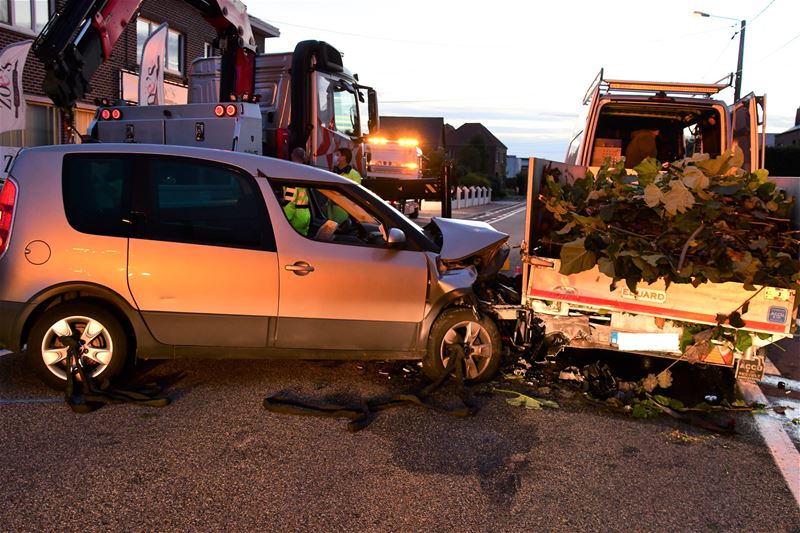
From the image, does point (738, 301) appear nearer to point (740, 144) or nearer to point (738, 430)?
point (738, 430)

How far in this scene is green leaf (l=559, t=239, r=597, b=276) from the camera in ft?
18.7

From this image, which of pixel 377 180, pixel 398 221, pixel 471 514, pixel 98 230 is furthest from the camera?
pixel 377 180

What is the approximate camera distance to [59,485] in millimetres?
3941

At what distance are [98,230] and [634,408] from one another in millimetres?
4011

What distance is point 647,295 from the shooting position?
5.57m

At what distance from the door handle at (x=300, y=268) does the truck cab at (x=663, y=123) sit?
4.43 meters

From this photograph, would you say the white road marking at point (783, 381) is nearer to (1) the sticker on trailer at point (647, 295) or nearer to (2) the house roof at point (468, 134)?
(1) the sticker on trailer at point (647, 295)

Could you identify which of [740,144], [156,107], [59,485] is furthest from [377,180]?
[59,485]

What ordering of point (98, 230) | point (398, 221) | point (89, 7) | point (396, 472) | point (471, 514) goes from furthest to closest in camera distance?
1. point (89, 7)
2. point (398, 221)
3. point (98, 230)
4. point (396, 472)
5. point (471, 514)

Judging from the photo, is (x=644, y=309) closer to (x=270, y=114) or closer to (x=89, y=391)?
(x=89, y=391)

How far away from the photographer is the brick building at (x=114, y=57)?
19.1 meters

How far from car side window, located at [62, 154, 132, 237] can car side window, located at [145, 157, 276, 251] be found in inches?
7.2

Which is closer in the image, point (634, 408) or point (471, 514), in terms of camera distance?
point (471, 514)

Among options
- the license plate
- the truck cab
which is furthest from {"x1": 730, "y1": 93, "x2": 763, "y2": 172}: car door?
the license plate
